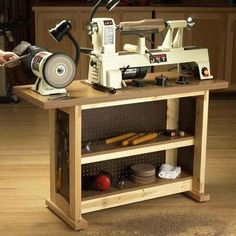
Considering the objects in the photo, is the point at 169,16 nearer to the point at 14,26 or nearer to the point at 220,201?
the point at 14,26

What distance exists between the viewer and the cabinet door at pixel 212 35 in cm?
549

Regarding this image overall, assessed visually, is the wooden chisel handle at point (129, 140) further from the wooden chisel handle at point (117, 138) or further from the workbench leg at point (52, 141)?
the workbench leg at point (52, 141)

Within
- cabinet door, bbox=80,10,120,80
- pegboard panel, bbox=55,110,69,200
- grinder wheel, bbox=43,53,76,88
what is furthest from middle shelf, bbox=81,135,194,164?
cabinet door, bbox=80,10,120,80

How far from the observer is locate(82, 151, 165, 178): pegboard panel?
10.3 ft

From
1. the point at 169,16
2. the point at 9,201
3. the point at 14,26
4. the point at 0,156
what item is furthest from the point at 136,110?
the point at 14,26

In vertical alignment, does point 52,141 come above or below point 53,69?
below

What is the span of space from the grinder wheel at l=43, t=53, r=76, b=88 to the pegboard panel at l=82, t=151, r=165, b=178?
613 mm

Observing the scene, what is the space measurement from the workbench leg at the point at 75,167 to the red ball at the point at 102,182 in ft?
0.58

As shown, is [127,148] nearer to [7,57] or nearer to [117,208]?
[117,208]

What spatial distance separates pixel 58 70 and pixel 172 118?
0.93 meters

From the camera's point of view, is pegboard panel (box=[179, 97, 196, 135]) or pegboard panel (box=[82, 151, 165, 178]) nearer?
pegboard panel (box=[82, 151, 165, 178])

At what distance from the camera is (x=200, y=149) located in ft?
10.5

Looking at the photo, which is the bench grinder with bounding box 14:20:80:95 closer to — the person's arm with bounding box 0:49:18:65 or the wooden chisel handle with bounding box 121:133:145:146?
the person's arm with bounding box 0:49:18:65

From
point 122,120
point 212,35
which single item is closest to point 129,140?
point 122,120
